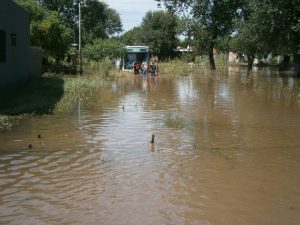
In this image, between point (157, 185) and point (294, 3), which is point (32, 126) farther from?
point (294, 3)

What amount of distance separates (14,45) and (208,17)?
31035 mm

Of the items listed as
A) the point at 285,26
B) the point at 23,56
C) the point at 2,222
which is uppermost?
the point at 285,26

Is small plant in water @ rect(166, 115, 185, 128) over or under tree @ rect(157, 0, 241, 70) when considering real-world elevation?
under

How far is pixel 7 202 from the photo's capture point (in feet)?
22.8

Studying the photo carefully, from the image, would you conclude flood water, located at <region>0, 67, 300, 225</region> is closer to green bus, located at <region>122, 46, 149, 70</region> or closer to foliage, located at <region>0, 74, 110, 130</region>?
foliage, located at <region>0, 74, 110, 130</region>

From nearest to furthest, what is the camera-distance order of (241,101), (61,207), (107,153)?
(61,207) → (107,153) → (241,101)

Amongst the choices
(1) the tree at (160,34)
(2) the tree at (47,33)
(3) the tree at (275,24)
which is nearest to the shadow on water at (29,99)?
(2) the tree at (47,33)

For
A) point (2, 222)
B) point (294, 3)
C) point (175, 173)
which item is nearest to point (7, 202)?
point (2, 222)

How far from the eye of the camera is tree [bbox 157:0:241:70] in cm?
4959

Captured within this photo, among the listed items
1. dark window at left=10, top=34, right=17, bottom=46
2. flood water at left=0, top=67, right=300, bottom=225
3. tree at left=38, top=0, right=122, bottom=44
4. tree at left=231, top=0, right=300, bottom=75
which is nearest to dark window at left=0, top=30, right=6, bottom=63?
dark window at left=10, top=34, right=17, bottom=46

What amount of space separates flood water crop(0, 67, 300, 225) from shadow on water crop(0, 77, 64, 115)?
1200mm

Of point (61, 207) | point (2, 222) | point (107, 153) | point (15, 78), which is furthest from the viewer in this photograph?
point (15, 78)

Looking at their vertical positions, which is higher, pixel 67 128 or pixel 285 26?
pixel 285 26

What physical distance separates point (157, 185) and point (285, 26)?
2878 centimetres
